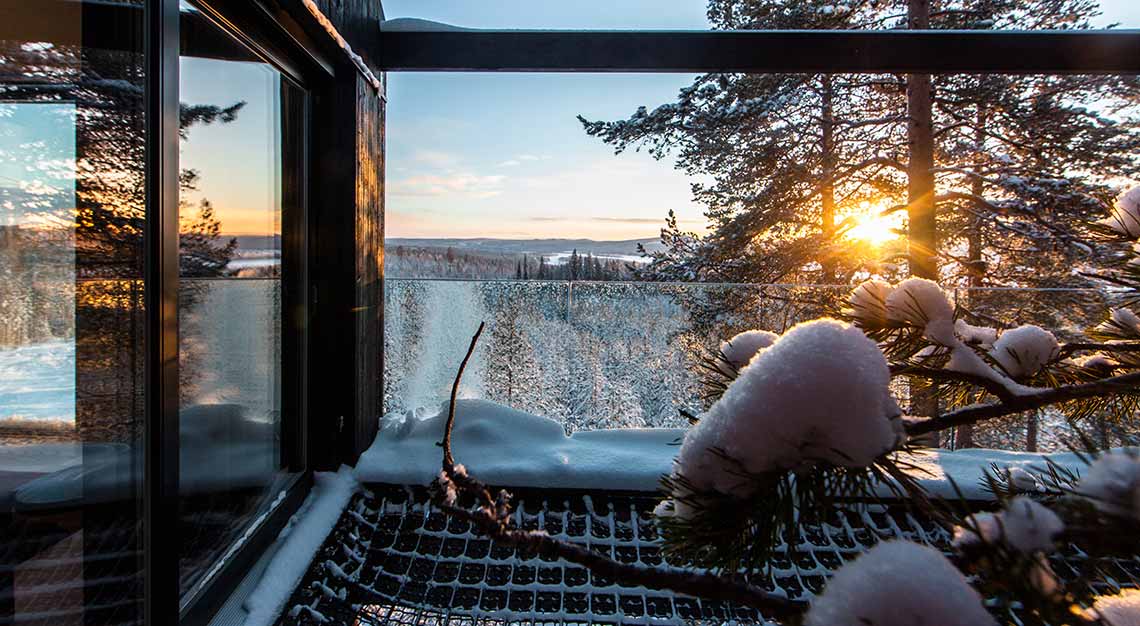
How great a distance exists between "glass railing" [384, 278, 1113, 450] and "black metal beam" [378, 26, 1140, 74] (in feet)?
5.11

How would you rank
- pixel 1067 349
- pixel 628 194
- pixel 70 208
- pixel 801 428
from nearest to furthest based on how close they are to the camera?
1. pixel 801 428
2. pixel 1067 349
3. pixel 70 208
4. pixel 628 194

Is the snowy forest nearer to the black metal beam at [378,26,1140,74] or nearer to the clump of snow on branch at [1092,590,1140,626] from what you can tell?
the black metal beam at [378,26,1140,74]

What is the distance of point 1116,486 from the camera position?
320mm

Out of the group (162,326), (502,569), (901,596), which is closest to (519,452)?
(502,569)

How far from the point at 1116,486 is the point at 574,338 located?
4.02 meters

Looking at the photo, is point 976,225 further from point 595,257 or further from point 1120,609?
point 1120,609

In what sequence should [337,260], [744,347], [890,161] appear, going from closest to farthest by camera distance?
1. [744,347]
2. [337,260]
3. [890,161]

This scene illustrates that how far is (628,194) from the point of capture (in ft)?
22.7

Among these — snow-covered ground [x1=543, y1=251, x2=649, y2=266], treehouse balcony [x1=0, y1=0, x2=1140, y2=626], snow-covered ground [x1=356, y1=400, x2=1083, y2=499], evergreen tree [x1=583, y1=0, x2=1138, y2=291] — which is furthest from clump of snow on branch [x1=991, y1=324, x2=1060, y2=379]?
evergreen tree [x1=583, y1=0, x2=1138, y2=291]

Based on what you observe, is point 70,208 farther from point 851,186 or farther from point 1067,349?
point 851,186

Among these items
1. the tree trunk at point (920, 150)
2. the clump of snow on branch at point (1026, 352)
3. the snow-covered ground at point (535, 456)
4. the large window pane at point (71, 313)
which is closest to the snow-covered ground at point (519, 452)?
the snow-covered ground at point (535, 456)

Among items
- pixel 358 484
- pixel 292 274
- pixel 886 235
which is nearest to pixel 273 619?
pixel 358 484

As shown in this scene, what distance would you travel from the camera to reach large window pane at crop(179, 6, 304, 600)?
1.68 meters

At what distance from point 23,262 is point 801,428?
4.01 feet
